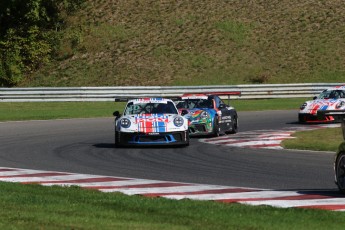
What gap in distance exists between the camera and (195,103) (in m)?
27.7

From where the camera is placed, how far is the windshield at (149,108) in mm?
24328

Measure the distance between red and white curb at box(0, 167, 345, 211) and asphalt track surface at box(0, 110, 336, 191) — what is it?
2.19 ft

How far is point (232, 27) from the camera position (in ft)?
192

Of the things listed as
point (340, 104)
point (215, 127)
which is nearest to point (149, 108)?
point (215, 127)

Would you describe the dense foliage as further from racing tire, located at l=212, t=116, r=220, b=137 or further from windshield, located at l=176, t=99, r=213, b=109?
racing tire, located at l=212, t=116, r=220, b=137

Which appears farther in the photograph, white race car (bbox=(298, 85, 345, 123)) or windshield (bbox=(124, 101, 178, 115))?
white race car (bbox=(298, 85, 345, 123))

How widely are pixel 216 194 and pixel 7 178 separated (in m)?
4.20

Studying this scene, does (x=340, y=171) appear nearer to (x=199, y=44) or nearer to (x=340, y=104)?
(x=340, y=104)

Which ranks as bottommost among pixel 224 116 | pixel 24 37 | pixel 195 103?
pixel 224 116

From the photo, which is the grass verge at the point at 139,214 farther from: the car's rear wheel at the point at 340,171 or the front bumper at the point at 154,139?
the front bumper at the point at 154,139

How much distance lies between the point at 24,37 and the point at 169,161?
37.2 metres

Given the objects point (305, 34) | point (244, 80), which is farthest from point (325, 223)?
point (305, 34)

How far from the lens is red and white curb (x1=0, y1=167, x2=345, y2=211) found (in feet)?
40.5

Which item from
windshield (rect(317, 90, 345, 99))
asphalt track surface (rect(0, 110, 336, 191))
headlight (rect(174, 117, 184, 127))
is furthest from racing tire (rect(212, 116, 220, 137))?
windshield (rect(317, 90, 345, 99))
